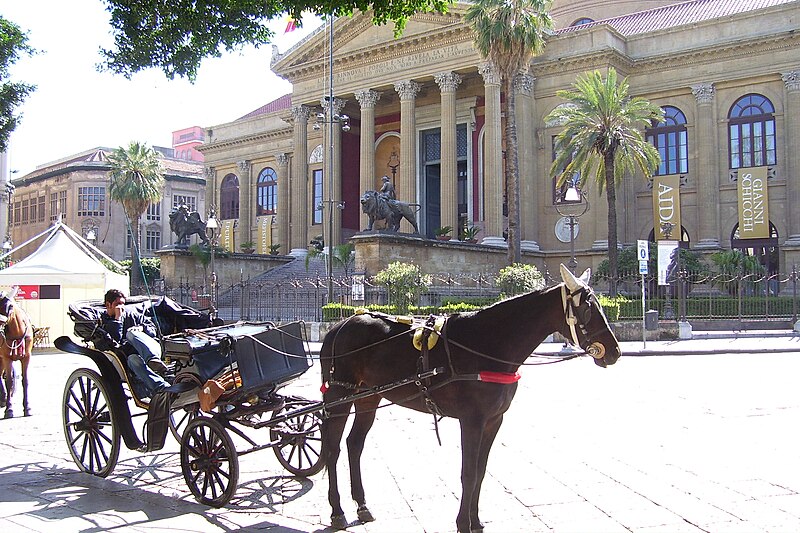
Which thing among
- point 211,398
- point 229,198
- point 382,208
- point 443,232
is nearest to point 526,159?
point 443,232

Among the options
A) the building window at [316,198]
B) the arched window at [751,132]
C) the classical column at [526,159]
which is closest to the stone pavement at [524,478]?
the classical column at [526,159]

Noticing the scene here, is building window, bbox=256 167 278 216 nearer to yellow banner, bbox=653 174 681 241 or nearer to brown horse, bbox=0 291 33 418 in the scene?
yellow banner, bbox=653 174 681 241

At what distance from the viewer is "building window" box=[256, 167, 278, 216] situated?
53.8 m

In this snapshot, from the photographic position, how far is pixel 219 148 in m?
57.0

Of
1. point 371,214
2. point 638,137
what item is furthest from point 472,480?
point 638,137

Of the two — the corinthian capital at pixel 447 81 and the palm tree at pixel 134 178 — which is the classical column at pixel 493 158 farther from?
the palm tree at pixel 134 178

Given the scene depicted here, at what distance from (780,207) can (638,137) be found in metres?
9.36

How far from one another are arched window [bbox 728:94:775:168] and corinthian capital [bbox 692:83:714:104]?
3.99 ft

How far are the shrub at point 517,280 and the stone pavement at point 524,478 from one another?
12483 mm

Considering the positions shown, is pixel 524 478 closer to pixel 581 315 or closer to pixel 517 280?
pixel 581 315

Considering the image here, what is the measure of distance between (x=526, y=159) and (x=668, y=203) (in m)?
7.24

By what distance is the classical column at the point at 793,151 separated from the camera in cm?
3397

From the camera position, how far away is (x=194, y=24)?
923cm

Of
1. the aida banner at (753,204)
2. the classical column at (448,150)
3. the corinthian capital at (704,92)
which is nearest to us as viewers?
the aida banner at (753,204)
